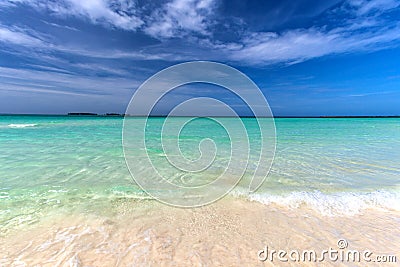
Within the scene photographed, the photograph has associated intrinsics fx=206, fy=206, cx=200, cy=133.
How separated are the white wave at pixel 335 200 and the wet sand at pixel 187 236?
10.3 inches

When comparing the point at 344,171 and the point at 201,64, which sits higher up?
the point at 201,64

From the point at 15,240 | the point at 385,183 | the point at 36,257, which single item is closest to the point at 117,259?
the point at 36,257

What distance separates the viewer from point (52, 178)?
6.81 m

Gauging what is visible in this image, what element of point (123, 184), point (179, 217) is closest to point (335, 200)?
point (179, 217)

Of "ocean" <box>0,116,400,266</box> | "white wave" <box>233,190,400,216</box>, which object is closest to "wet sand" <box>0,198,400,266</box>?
"ocean" <box>0,116,400,266</box>

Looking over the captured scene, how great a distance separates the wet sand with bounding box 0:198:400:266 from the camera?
318cm

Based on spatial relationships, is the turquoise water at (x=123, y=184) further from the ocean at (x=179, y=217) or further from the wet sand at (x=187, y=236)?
the wet sand at (x=187, y=236)

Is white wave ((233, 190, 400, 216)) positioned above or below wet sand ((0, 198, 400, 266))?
above

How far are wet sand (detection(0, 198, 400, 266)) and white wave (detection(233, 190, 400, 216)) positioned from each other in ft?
0.85

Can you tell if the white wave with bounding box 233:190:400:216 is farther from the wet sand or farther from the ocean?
the wet sand

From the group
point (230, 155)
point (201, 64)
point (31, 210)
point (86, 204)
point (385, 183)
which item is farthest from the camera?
point (230, 155)

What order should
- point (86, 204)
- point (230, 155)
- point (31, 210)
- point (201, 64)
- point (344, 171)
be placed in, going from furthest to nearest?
point (230, 155)
point (344, 171)
point (201, 64)
point (86, 204)
point (31, 210)

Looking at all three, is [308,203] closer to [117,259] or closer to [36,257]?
[117,259]

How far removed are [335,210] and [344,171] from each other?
4027mm
